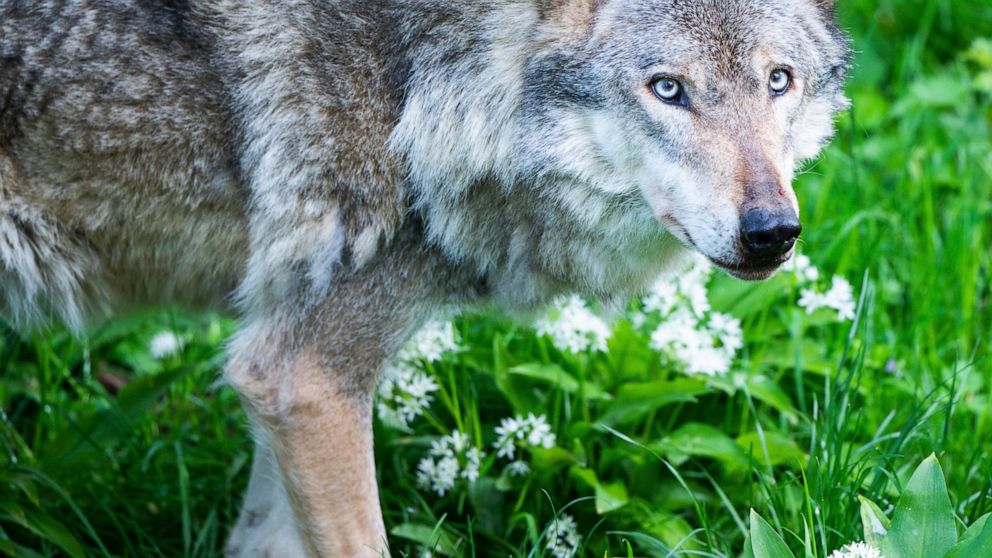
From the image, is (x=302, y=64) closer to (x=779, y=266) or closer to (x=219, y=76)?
(x=219, y=76)

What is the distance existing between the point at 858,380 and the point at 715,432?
0.47 metres

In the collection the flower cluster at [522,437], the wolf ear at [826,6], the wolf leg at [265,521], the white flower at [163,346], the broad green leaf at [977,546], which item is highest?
the wolf ear at [826,6]

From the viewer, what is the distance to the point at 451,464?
340cm

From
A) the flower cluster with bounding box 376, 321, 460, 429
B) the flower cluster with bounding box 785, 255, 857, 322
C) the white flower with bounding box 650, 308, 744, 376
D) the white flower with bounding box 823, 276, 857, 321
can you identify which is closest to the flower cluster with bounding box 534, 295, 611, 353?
the white flower with bounding box 650, 308, 744, 376

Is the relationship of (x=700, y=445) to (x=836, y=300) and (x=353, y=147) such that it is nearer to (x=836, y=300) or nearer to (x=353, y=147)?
(x=836, y=300)

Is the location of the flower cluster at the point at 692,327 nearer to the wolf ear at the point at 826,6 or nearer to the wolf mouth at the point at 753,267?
the wolf mouth at the point at 753,267

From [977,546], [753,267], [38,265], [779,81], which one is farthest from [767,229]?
[38,265]

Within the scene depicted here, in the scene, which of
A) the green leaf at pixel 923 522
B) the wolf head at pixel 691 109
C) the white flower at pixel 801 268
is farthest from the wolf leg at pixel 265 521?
the white flower at pixel 801 268

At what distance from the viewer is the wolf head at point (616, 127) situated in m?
2.61

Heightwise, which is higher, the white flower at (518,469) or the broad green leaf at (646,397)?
the broad green leaf at (646,397)

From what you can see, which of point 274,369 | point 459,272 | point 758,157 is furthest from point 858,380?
point 274,369

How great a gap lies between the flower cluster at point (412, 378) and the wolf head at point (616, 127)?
1.65ft

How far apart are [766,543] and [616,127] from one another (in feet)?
3.36

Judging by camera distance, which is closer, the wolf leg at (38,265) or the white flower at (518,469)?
the wolf leg at (38,265)
